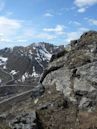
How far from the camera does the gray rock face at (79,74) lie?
29.3 meters

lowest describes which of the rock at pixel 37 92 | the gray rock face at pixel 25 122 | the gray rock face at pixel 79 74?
the gray rock face at pixel 25 122

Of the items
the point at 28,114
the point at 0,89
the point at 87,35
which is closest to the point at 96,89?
the point at 28,114

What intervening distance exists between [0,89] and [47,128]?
507 ft

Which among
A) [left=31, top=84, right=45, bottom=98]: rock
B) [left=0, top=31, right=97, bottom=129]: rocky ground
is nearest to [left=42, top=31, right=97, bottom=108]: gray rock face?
[left=0, top=31, right=97, bottom=129]: rocky ground

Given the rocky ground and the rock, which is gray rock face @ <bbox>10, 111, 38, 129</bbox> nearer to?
the rocky ground

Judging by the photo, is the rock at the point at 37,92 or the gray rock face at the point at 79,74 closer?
the gray rock face at the point at 79,74

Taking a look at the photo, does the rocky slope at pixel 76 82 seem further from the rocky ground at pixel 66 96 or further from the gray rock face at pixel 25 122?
the gray rock face at pixel 25 122

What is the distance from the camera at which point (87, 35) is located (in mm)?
40469

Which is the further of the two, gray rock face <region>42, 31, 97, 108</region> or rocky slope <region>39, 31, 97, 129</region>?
gray rock face <region>42, 31, 97, 108</region>

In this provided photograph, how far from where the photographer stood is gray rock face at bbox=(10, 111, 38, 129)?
2403 centimetres

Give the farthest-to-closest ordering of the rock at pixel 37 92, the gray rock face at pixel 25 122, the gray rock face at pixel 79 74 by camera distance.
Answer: the rock at pixel 37 92 < the gray rock face at pixel 79 74 < the gray rock face at pixel 25 122

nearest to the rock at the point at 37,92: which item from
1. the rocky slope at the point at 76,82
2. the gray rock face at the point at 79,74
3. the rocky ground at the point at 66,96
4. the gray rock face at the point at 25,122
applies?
the rocky ground at the point at 66,96

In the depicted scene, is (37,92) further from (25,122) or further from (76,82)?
(25,122)

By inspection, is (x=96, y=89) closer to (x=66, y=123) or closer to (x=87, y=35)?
(x=66, y=123)
